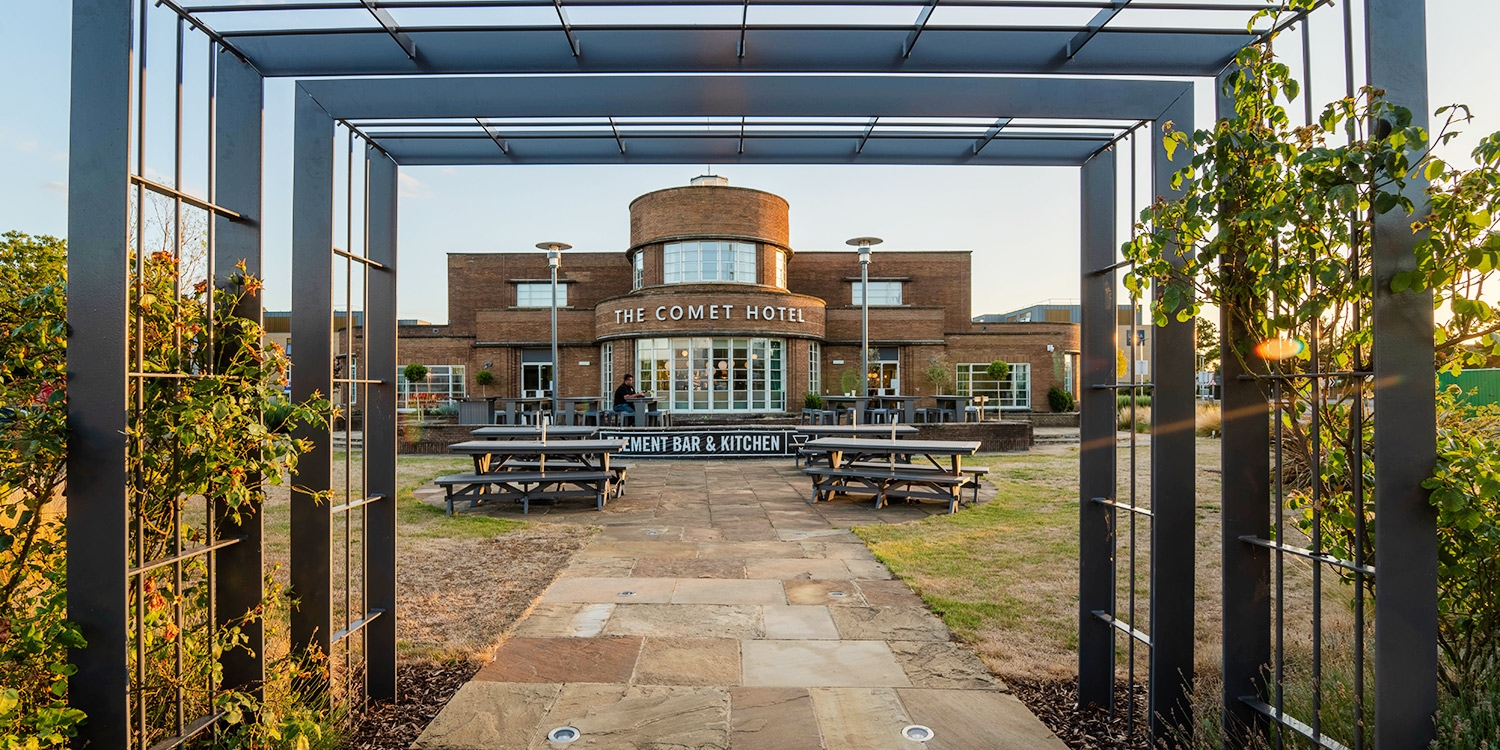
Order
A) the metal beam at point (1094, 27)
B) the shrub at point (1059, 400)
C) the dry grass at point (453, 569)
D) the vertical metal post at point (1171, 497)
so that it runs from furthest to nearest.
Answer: the shrub at point (1059, 400), the dry grass at point (453, 569), the vertical metal post at point (1171, 497), the metal beam at point (1094, 27)

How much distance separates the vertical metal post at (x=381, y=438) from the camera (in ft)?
12.3

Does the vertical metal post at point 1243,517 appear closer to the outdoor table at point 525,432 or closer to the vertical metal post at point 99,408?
the vertical metal post at point 99,408

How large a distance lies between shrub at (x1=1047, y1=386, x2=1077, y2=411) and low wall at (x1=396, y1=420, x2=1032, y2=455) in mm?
11797

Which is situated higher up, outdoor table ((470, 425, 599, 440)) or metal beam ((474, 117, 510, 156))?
metal beam ((474, 117, 510, 156))

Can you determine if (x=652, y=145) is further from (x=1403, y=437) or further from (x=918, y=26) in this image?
(x=1403, y=437)

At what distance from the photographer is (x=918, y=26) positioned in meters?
2.82

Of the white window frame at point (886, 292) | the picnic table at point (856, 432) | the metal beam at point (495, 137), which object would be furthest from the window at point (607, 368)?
the metal beam at point (495, 137)

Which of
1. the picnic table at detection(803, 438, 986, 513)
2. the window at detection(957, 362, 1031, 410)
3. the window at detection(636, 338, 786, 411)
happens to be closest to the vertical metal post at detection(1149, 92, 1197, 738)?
the picnic table at detection(803, 438, 986, 513)

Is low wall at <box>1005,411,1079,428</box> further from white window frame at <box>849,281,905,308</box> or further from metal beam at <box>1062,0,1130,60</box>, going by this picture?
metal beam at <box>1062,0,1130,60</box>

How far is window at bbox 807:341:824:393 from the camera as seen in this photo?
28672 millimetres

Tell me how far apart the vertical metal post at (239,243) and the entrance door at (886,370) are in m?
29.5

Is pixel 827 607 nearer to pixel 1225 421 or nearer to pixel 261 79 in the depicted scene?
pixel 1225 421

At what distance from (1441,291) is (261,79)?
3.92 m

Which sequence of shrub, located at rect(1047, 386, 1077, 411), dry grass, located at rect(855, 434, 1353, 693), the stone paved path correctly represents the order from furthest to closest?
shrub, located at rect(1047, 386, 1077, 411)
dry grass, located at rect(855, 434, 1353, 693)
the stone paved path
